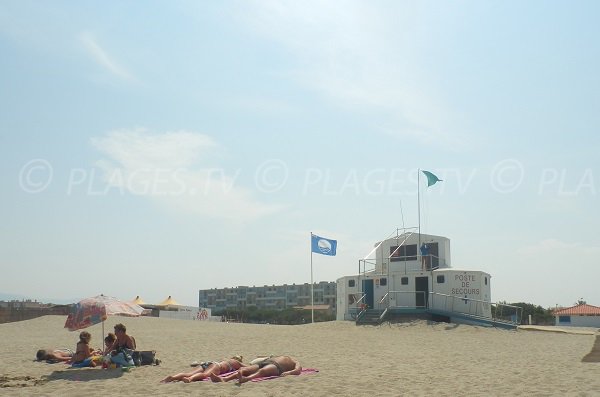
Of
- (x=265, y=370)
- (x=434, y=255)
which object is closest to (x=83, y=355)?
(x=265, y=370)

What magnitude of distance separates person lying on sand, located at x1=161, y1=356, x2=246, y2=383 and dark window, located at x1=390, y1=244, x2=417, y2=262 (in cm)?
2234

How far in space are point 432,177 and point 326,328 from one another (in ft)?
42.4

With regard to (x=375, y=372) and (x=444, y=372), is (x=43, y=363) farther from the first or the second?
(x=444, y=372)

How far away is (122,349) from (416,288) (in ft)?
68.5

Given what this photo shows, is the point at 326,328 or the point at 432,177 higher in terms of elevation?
the point at 432,177

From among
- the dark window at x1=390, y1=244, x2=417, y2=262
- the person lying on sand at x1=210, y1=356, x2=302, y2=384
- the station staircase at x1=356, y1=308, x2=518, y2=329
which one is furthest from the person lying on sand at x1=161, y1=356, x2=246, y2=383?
the dark window at x1=390, y1=244, x2=417, y2=262

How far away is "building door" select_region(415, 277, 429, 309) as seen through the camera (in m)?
29.4

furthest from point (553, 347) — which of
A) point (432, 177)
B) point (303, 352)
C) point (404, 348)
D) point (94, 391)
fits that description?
point (432, 177)

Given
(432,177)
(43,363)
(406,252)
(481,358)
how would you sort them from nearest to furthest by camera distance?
(43,363)
(481,358)
(406,252)
(432,177)

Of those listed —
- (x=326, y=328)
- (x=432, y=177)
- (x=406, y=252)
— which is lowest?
(x=326, y=328)

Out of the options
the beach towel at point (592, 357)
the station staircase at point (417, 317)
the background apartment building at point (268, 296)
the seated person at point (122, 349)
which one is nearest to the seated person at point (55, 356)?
the seated person at point (122, 349)

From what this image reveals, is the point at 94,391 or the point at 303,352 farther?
the point at 303,352

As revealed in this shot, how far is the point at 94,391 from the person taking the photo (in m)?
8.87

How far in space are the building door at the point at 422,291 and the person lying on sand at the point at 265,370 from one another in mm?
19903
